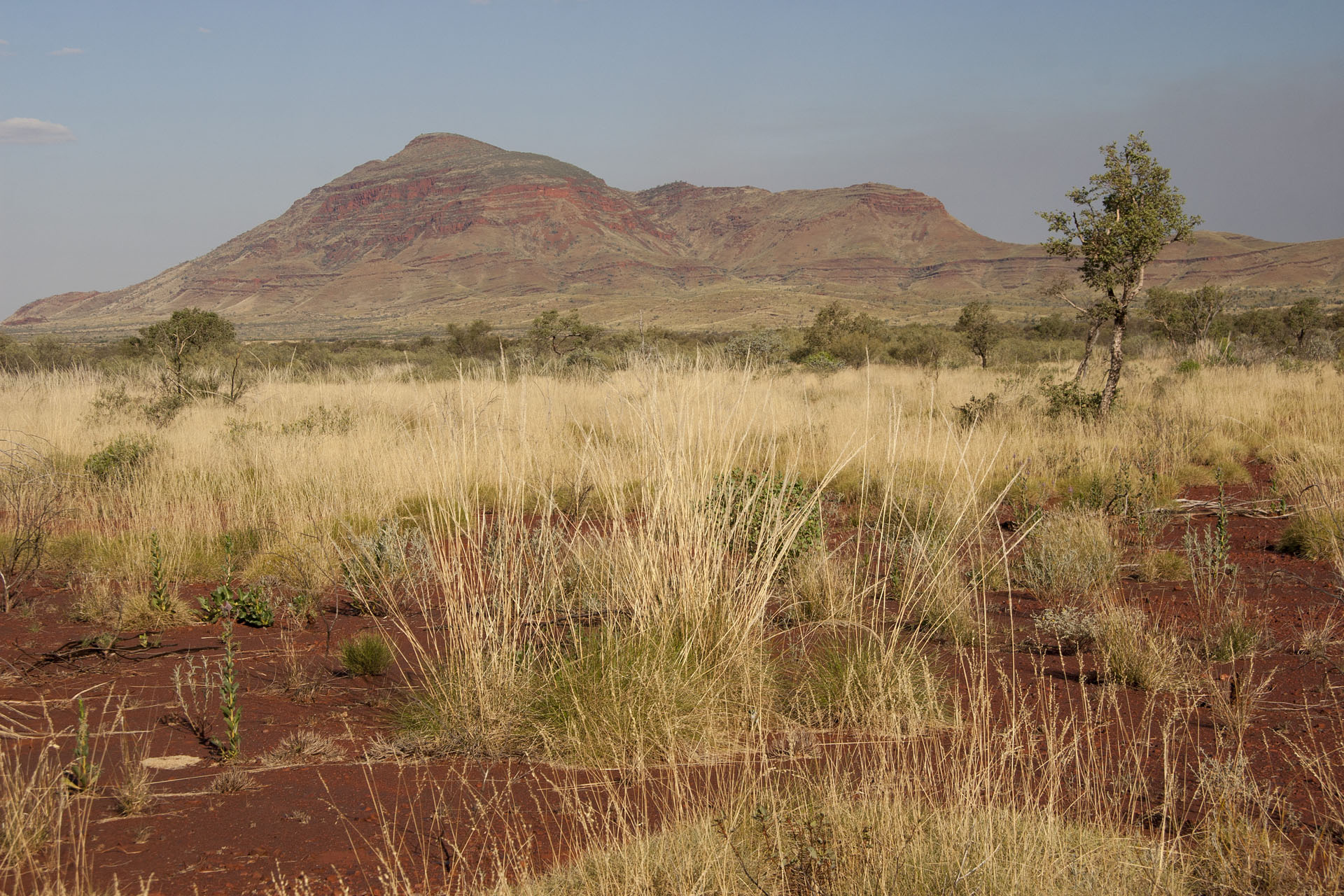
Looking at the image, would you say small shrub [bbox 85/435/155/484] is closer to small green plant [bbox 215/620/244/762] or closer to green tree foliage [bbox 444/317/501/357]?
small green plant [bbox 215/620/244/762]

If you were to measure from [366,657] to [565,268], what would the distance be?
165603 mm

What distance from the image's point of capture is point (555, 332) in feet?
82.7

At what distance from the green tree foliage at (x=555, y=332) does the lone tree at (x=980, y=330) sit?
38.7 ft

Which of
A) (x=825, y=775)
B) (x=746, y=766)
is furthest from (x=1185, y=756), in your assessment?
(x=746, y=766)

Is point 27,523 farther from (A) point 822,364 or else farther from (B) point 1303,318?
(B) point 1303,318

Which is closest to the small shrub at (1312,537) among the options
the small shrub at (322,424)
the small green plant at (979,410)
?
the small green plant at (979,410)

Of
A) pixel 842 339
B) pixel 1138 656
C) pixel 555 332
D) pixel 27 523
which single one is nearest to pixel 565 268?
pixel 555 332

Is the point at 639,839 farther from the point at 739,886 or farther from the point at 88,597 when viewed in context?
the point at 88,597

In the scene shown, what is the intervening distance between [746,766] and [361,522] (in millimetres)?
5301

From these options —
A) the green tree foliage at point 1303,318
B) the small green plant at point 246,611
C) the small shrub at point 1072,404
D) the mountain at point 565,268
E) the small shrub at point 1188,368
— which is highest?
the mountain at point 565,268

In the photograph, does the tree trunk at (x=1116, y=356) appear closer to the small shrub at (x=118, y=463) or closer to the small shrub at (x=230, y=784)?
the small shrub at (x=230, y=784)

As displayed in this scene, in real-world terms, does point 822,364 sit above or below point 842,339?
below

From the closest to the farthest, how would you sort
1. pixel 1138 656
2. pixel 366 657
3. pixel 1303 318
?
pixel 1138 656 → pixel 366 657 → pixel 1303 318

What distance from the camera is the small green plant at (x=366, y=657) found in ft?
13.0
